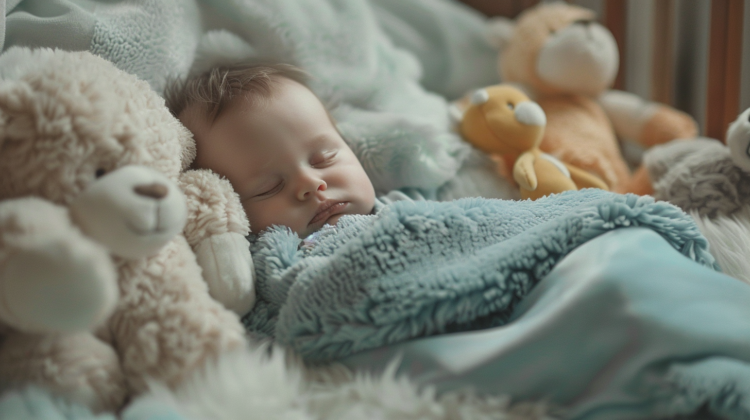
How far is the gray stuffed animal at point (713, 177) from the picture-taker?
97 centimetres

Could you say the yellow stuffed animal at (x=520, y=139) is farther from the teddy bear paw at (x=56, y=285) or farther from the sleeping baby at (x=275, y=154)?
the teddy bear paw at (x=56, y=285)

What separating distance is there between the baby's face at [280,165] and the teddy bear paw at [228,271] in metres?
0.16

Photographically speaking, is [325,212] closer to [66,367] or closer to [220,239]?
[220,239]

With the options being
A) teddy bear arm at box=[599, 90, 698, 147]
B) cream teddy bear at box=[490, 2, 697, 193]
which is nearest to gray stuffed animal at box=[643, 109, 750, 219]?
cream teddy bear at box=[490, 2, 697, 193]

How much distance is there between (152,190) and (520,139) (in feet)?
2.55

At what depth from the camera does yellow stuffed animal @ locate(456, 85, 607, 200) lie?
1.07 metres

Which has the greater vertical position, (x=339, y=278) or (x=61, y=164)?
(x=61, y=164)

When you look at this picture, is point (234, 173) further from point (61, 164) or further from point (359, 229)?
point (61, 164)

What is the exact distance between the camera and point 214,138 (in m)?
0.97

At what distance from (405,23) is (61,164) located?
1.21m

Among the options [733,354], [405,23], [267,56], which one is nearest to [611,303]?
[733,354]

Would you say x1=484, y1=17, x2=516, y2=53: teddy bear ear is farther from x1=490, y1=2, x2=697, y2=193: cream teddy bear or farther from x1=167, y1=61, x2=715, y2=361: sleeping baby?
x1=167, y1=61, x2=715, y2=361: sleeping baby

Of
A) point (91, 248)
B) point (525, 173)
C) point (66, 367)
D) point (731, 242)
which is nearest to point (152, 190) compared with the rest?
point (91, 248)

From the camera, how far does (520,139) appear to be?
1131 mm
